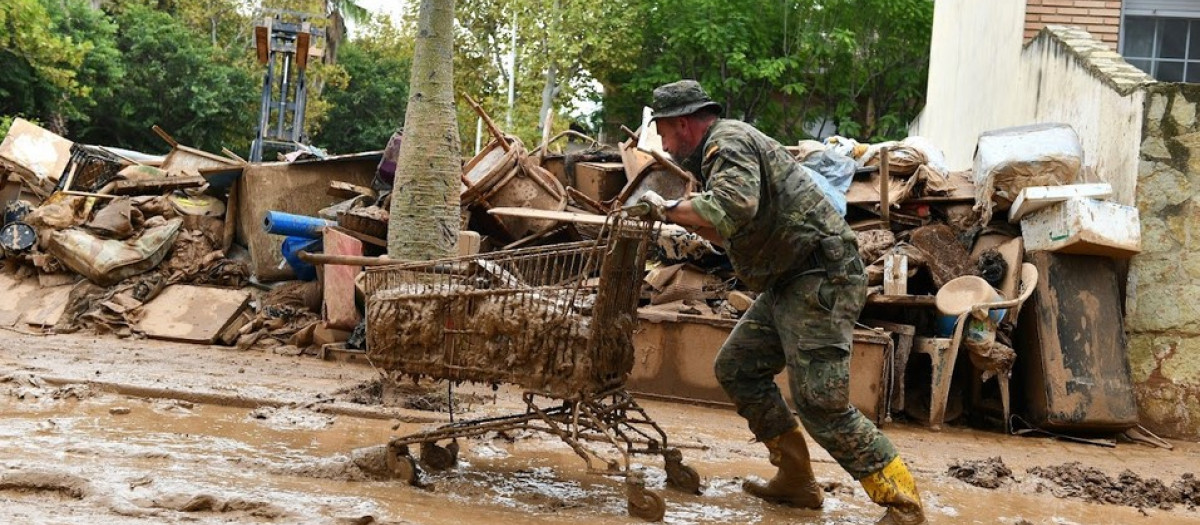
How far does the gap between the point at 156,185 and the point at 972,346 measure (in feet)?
30.5

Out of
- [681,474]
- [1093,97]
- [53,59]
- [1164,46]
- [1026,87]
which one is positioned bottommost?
[681,474]

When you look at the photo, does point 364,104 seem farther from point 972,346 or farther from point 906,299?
point 972,346

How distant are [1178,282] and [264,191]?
29.0 feet

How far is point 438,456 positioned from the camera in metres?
5.91

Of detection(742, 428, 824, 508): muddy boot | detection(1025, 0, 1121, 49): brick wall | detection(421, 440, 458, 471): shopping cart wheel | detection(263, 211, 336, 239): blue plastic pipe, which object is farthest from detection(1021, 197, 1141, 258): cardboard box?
detection(263, 211, 336, 239): blue plastic pipe

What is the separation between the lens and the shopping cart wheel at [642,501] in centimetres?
512

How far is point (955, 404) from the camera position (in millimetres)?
9125

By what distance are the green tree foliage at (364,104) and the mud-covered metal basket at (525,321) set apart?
1463 inches

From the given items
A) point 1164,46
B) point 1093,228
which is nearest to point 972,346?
point 1093,228

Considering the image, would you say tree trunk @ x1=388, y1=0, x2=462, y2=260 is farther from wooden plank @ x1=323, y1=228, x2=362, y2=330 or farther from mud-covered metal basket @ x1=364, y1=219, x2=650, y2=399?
mud-covered metal basket @ x1=364, y1=219, x2=650, y2=399

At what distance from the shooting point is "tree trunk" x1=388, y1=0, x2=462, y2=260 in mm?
8391

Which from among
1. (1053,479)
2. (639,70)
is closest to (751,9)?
(639,70)

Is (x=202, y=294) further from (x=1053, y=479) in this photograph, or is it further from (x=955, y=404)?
(x=1053, y=479)

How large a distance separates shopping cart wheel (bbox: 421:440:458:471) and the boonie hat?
6.80 feet
